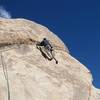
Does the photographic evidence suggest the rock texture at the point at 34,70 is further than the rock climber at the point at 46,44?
No

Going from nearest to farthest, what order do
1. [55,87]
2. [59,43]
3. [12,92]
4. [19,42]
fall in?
1. [12,92]
2. [55,87]
3. [19,42]
4. [59,43]

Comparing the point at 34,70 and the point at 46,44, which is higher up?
the point at 46,44

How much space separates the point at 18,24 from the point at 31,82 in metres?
6.00

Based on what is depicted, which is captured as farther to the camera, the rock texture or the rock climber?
the rock climber

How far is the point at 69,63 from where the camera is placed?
92.9ft

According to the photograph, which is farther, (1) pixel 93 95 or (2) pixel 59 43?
(2) pixel 59 43

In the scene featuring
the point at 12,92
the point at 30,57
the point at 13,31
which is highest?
the point at 13,31

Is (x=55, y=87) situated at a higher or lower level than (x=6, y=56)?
lower

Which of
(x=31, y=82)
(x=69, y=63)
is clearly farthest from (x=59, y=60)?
(x=31, y=82)

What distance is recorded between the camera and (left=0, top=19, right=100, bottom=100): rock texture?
23.7 metres

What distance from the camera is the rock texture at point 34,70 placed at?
23734 millimetres

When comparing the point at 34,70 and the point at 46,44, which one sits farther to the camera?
the point at 46,44

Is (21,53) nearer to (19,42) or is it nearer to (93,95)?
(19,42)

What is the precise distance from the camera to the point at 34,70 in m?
25.3
